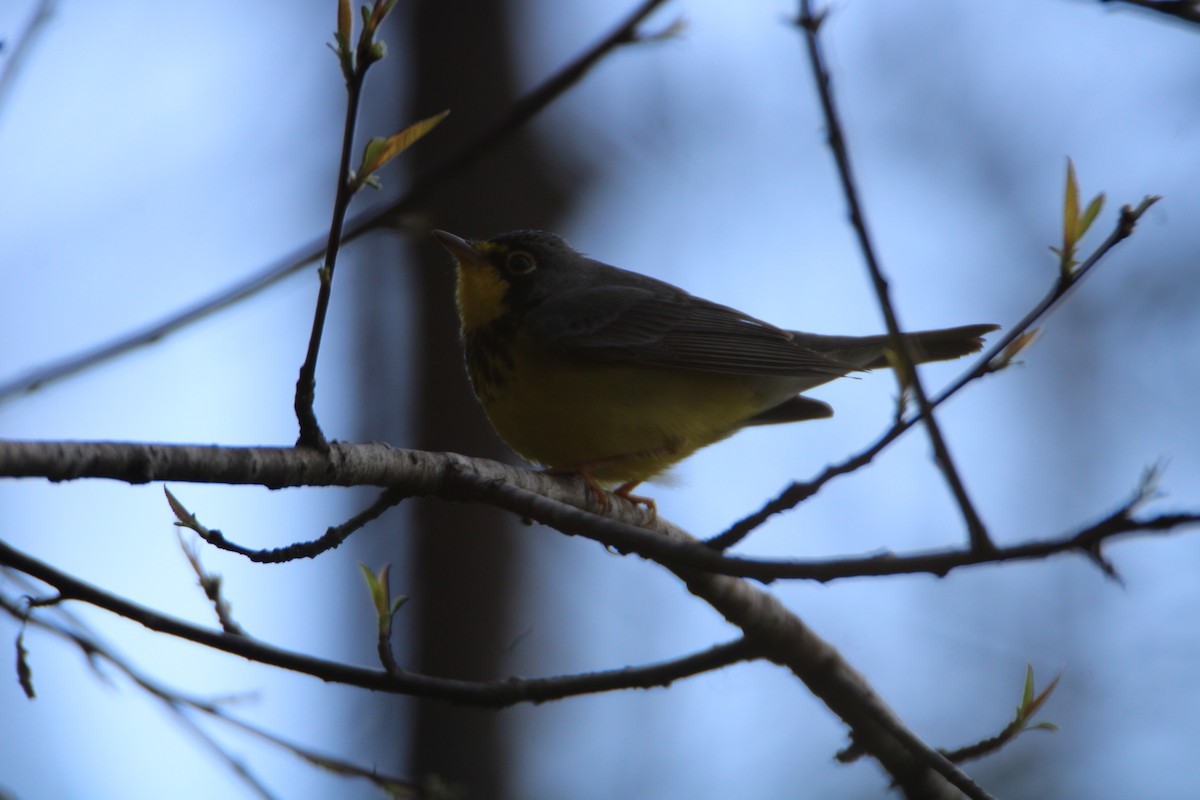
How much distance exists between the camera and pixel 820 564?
238cm

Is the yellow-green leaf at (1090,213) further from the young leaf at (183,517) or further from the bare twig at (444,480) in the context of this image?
the young leaf at (183,517)

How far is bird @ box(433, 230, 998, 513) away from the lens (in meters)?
5.47

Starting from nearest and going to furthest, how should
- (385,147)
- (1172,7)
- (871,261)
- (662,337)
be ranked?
(871,261) < (1172,7) < (385,147) < (662,337)

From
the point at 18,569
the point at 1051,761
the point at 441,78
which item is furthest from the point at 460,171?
the point at 1051,761

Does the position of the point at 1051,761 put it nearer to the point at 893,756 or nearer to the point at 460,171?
the point at 893,756

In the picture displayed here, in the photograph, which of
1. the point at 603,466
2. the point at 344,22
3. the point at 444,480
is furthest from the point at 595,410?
the point at 344,22

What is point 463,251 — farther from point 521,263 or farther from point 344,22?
point 344,22

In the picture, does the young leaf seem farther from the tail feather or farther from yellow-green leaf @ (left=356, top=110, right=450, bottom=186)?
the tail feather

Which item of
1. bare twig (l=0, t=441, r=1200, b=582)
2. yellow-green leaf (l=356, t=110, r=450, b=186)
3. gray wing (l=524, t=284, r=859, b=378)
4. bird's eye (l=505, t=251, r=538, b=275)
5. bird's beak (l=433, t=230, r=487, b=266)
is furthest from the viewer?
bird's eye (l=505, t=251, r=538, b=275)

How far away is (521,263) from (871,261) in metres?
4.31

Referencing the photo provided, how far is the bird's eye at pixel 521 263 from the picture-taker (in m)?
6.47

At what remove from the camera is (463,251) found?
6363 mm

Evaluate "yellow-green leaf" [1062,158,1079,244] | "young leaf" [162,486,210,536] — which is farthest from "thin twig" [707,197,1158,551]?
"young leaf" [162,486,210,536]

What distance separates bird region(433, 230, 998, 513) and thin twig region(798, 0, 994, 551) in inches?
102
